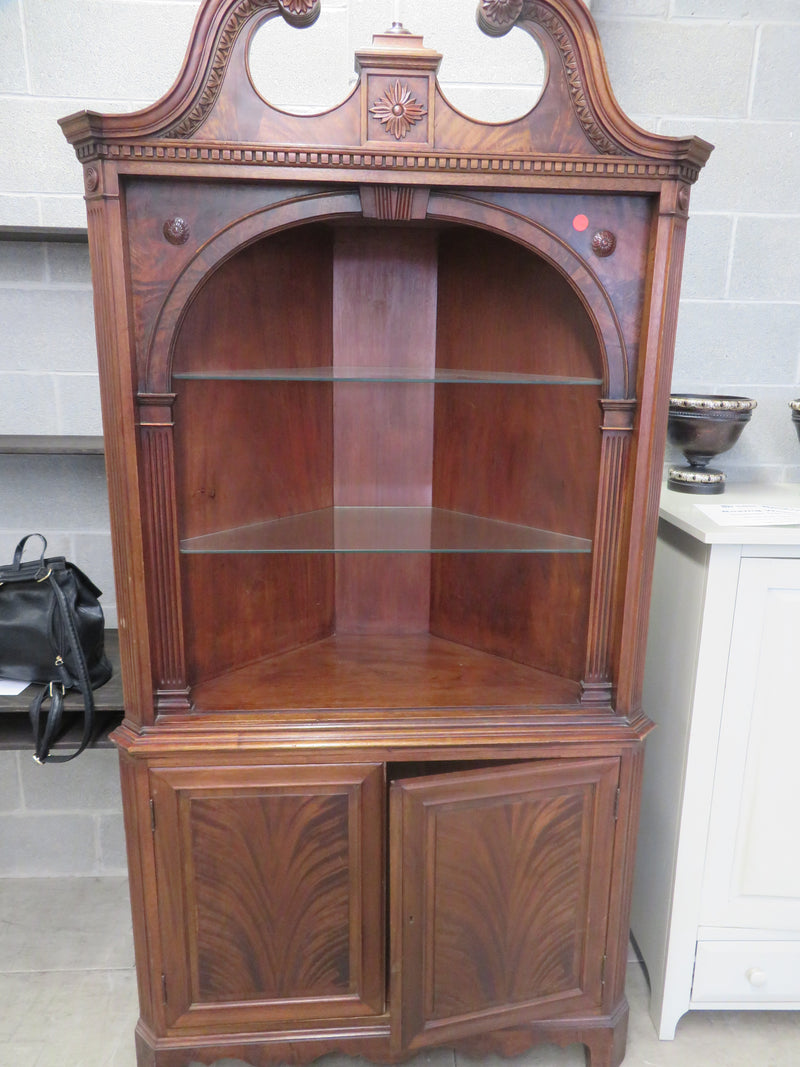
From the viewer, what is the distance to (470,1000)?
1525 mm

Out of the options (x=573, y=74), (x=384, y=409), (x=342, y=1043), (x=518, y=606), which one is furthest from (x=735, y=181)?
(x=342, y=1043)

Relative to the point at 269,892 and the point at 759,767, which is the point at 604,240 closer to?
the point at 759,767

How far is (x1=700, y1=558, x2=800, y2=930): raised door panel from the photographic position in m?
1.51

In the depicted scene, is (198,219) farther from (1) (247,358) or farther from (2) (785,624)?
(2) (785,624)

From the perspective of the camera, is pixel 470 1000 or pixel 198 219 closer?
pixel 198 219

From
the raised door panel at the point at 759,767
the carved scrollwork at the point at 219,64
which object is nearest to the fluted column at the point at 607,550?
the raised door panel at the point at 759,767

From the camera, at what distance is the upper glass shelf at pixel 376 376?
1438 mm

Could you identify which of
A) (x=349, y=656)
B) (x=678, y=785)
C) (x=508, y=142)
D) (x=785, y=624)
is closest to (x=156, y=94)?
(x=508, y=142)

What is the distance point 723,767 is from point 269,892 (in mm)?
908

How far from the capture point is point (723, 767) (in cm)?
159

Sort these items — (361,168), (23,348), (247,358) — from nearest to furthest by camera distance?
(361,168), (247,358), (23,348)

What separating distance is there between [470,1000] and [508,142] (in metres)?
1.52

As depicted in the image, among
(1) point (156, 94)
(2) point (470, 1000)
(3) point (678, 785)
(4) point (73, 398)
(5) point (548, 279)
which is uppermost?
(1) point (156, 94)

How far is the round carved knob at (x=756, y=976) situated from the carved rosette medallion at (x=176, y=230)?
5.92 feet
